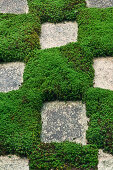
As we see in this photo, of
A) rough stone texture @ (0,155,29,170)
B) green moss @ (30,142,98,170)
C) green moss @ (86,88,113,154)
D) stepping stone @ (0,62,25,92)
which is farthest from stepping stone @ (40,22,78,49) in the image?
rough stone texture @ (0,155,29,170)

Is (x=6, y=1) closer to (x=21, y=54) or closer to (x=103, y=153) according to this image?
(x=21, y=54)

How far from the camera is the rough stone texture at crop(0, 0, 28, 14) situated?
8547 mm

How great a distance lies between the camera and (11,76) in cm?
694

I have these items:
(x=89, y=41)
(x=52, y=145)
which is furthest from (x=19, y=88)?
(x=89, y=41)

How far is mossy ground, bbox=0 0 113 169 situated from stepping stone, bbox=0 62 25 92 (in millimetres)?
167

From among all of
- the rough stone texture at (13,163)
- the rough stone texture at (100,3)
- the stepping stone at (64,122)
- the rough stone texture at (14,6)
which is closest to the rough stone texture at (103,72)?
the stepping stone at (64,122)

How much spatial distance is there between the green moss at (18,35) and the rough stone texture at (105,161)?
112 inches

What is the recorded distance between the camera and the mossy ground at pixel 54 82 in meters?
5.51

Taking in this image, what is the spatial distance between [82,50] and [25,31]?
145 cm

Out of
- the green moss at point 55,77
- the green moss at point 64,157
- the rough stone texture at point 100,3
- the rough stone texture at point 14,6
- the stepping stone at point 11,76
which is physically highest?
the rough stone texture at point 100,3

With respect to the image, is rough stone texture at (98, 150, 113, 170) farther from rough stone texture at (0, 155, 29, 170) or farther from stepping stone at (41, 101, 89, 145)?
rough stone texture at (0, 155, 29, 170)

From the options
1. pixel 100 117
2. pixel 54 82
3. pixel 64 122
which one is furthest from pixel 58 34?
pixel 100 117

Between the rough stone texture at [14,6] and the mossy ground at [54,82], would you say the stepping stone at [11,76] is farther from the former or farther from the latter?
the rough stone texture at [14,6]

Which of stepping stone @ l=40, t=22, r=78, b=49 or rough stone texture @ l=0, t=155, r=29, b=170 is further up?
stepping stone @ l=40, t=22, r=78, b=49
